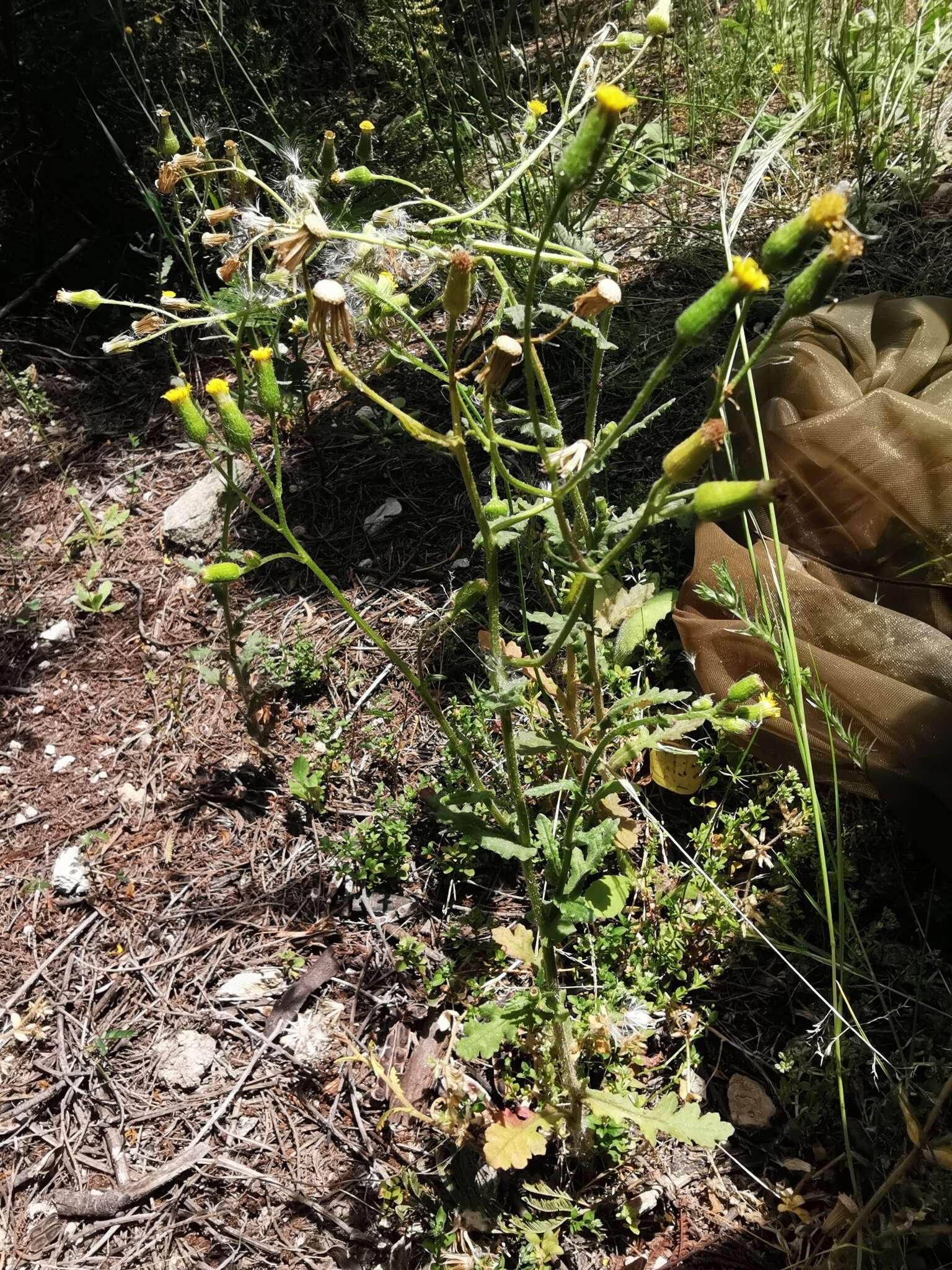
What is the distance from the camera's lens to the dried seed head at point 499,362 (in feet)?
3.21

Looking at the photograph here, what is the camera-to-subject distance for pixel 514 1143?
1.24 metres

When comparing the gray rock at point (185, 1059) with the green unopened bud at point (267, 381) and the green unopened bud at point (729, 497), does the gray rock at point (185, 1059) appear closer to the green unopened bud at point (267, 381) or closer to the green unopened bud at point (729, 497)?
the green unopened bud at point (267, 381)

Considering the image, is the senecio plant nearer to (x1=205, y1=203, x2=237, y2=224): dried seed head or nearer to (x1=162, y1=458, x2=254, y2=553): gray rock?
(x1=205, y1=203, x2=237, y2=224): dried seed head

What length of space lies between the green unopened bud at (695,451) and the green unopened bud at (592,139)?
267mm

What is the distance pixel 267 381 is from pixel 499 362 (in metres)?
0.50

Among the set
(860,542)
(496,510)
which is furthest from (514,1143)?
(860,542)

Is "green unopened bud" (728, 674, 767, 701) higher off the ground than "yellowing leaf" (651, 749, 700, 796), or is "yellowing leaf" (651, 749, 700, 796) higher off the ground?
"green unopened bud" (728, 674, 767, 701)

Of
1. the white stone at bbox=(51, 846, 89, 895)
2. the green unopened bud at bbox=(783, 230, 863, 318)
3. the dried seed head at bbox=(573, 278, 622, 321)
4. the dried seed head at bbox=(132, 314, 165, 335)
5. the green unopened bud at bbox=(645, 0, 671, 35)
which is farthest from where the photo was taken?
the white stone at bbox=(51, 846, 89, 895)

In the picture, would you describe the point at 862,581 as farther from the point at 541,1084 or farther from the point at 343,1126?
the point at 343,1126

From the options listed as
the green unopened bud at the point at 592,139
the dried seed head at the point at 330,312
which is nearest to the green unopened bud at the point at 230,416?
the dried seed head at the point at 330,312

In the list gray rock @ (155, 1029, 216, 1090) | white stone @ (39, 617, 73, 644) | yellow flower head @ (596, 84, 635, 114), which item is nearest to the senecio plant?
yellow flower head @ (596, 84, 635, 114)

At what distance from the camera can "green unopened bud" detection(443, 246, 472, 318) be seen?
924 mm

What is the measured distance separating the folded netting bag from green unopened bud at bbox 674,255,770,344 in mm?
862

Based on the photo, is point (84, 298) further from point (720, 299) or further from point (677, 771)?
point (677, 771)
